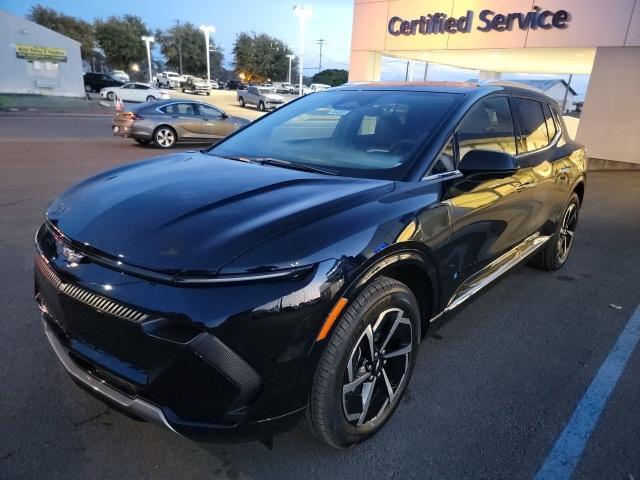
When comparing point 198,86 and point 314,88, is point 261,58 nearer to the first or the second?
point 198,86

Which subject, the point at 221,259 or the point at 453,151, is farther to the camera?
the point at 453,151

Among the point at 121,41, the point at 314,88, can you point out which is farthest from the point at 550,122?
the point at 121,41

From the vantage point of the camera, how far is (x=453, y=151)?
8.94 feet

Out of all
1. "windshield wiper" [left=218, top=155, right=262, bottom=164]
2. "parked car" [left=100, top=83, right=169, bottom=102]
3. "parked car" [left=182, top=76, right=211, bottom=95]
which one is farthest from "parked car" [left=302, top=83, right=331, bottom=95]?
"parked car" [left=100, top=83, right=169, bottom=102]

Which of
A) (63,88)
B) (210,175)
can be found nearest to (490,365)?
(210,175)

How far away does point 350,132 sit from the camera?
312 cm

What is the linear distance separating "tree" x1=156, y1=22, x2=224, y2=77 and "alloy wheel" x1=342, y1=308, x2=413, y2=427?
79049 mm

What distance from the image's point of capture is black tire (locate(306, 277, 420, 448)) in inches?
76.4

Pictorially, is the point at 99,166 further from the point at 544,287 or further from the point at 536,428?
the point at 536,428

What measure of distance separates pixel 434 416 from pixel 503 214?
1439 millimetres

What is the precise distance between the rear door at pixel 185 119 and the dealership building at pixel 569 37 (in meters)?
7.44

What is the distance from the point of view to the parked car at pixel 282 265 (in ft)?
5.55

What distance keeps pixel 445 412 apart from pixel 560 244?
302cm

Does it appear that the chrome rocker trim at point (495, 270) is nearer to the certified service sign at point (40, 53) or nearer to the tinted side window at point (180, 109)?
the tinted side window at point (180, 109)
